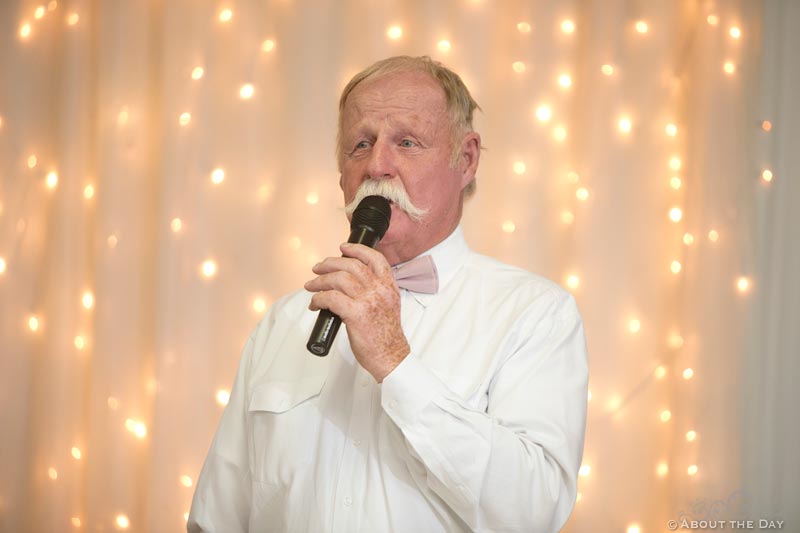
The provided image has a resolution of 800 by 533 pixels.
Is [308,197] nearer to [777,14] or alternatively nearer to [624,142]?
[624,142]

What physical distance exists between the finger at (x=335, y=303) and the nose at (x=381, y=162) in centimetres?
42

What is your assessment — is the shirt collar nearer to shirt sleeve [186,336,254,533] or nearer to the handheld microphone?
the handheld microphone

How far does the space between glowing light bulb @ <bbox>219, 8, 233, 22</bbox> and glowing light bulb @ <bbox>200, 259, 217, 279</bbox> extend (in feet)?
2.75

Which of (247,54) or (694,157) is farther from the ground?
(247,54)

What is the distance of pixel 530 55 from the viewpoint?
8.74 feet

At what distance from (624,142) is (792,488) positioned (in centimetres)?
122

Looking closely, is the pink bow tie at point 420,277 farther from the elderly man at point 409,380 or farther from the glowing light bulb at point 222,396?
the glowing light bulb at point 222,396

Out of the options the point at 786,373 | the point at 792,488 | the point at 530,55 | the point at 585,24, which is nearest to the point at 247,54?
the point at 530,55

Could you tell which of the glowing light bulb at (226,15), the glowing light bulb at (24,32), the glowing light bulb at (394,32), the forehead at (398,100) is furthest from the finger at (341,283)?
the glowing light bulb at (24,32)

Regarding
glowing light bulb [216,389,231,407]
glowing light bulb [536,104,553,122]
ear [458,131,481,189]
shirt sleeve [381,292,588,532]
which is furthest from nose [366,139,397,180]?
glowing light bulb [216,389,231,407]

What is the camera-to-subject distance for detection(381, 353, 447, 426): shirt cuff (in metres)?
1.21

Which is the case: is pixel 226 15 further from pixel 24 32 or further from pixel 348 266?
pixel 348 266

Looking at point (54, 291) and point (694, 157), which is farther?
point (54, 291)

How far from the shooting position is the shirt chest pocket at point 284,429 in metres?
1.50
